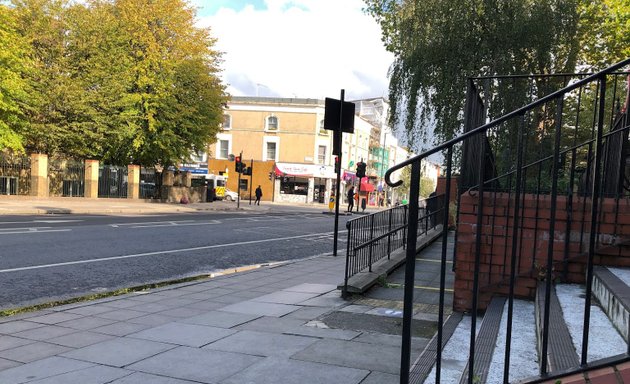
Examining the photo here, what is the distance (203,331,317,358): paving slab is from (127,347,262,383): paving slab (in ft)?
0.50

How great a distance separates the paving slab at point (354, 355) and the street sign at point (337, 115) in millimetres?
7462

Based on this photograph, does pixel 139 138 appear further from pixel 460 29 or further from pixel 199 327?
pixel 199 327

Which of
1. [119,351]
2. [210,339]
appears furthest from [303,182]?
[119,351]

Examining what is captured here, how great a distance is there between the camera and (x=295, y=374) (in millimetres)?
3855

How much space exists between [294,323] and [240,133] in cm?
5509

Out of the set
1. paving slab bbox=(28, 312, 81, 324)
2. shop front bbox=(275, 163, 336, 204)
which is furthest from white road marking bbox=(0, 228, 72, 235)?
shop front bbox=(275, 163, 336, 204)

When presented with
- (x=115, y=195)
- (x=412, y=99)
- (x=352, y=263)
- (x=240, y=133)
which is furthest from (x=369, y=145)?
(x=352, y=263)

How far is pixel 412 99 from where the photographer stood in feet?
54.2

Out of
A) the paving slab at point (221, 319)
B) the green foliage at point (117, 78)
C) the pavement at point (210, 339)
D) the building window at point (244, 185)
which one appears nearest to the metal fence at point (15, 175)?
the green foliage at point (117, 78)

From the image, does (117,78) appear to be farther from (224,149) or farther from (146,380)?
(224,149)

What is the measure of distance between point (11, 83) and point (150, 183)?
13.1m

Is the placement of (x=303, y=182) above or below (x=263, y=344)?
above

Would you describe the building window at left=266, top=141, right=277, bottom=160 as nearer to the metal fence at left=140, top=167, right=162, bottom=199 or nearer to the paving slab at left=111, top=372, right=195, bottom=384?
the metal fence at left=140, top=167, right=162, bottom=199

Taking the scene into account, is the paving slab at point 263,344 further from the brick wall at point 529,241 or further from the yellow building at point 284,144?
the yellow building at point 284,144
